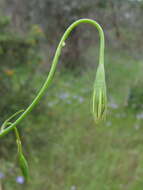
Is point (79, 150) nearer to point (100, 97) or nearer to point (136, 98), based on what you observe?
point (136, 98)

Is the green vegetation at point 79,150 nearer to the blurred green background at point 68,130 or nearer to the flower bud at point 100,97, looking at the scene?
the blurred green background at point 68,130

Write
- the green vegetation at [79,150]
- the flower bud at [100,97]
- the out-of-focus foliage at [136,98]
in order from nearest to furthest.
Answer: the flower bud at [100,97], the green vegetation at [79,150], the out-of-focus foliage at [136,98]

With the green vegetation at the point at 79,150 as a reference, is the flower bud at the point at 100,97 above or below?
above

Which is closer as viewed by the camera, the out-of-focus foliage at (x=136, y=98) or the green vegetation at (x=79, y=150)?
the green vegetation at (x=79, y=150)

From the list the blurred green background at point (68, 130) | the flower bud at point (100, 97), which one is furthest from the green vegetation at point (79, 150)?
the flower bud at point (100, 97)

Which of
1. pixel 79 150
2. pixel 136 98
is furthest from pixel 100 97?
pixel 136 98

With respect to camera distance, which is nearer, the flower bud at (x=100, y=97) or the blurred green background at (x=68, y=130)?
the flower bud at (x=100, y=97)

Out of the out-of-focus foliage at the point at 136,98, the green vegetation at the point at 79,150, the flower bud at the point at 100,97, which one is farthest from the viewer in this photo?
the out-of-focus foliage at the point at 136,98

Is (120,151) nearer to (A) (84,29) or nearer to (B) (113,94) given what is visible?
(B) (113,94)

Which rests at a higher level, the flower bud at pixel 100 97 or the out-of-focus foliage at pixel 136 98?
the flower bud at pixel 100 97

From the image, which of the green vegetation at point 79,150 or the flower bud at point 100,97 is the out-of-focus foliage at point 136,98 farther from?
the flower bud at point 100,97
